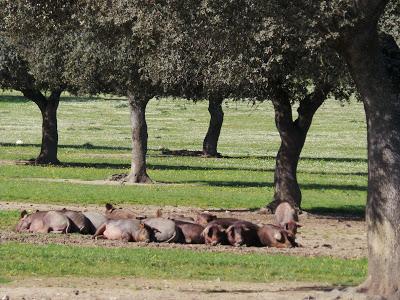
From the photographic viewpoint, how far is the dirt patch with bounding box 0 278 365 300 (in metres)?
14.9

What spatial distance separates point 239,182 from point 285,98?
1268cm

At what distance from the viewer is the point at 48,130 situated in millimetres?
49438

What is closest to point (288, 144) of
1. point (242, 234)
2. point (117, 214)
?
point (117, 214)

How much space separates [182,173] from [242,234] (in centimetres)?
2412

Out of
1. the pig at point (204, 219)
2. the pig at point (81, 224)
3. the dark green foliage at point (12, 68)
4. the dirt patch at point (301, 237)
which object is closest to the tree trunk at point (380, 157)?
the dirt patch at point (301, 237)

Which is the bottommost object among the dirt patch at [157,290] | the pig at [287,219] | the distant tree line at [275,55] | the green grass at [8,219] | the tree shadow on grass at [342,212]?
the green grass at [8,219]

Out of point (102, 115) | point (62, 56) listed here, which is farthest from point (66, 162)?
point (102, 115)

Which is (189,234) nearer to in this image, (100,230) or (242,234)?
(242,234)

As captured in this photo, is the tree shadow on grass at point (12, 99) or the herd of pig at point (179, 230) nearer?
the herd of pig at point (179, 230)

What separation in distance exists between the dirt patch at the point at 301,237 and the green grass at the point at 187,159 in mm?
1977

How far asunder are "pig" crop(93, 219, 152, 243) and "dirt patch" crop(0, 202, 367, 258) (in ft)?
0.68

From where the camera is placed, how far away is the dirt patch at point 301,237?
67.4ft

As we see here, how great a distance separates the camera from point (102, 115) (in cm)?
10300

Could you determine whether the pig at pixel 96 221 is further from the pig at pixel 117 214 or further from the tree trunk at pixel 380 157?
the tree trunk at pixel 380 157
